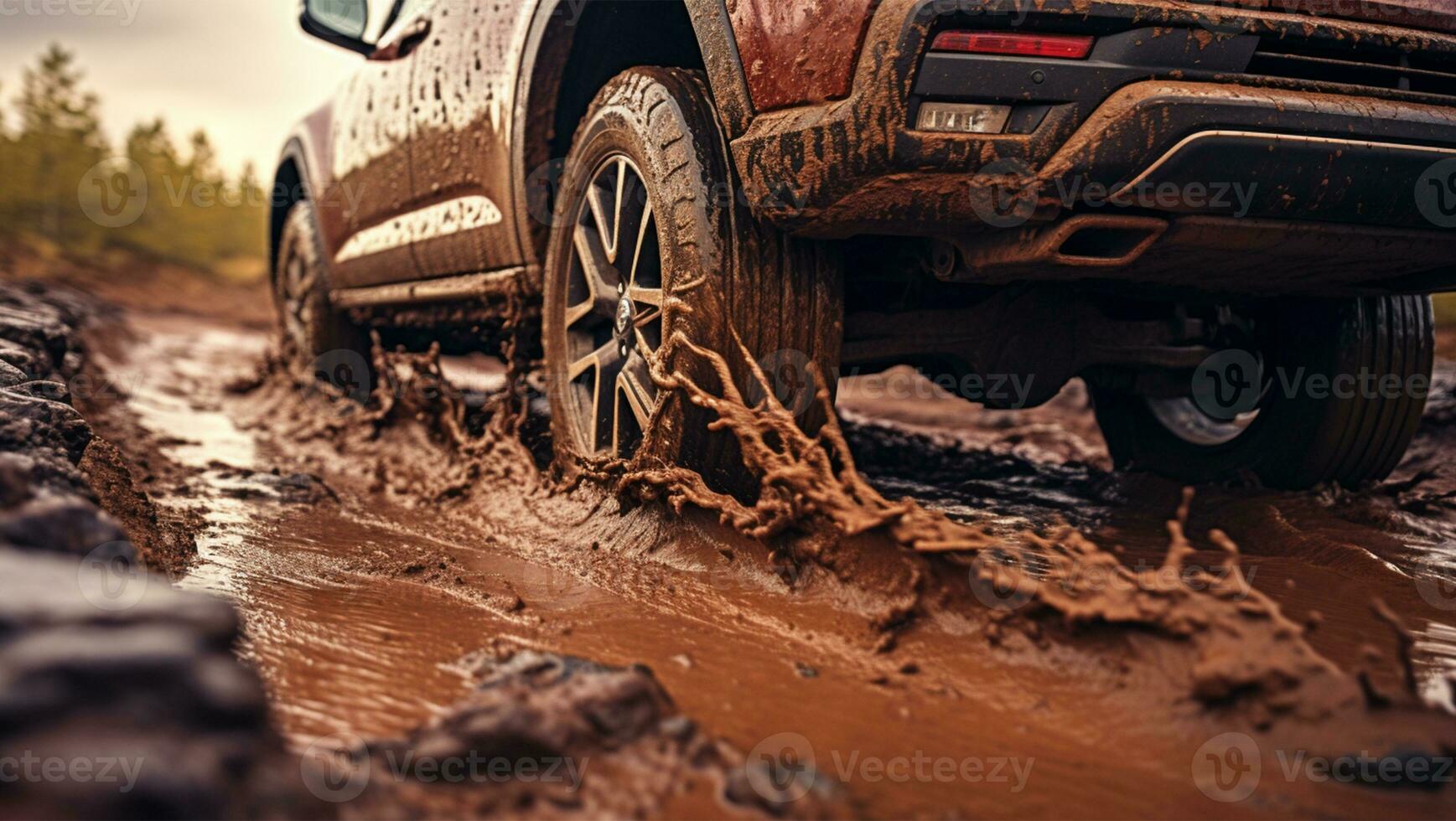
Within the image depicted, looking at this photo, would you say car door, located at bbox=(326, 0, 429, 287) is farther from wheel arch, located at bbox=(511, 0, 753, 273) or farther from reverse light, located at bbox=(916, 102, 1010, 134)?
reverse light, located at bbox=(916, 102, 1010, 134)

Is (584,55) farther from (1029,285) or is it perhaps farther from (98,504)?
(98,504)

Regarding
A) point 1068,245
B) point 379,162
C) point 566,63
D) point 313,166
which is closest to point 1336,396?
point 1068,245

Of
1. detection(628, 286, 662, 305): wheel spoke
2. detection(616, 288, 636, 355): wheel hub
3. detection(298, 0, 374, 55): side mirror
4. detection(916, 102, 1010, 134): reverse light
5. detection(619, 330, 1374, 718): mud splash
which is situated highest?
detection(298, 0, 374, 55): side mirror

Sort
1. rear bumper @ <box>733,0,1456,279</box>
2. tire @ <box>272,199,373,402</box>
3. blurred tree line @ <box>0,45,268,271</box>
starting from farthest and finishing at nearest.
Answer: blurred tree line @ <box>0,45,268,271</box> < tire @ <box>272,199,373,402</box> < rear bumper @ <box>733,0,1456,279</box>

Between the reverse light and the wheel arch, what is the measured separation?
0.88m

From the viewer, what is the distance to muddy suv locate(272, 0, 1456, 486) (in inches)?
65.0

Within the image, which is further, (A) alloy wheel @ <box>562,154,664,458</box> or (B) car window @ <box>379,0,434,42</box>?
(B) car window @ <box>379,0,434,42</box>

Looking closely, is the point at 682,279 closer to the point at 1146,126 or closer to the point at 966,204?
the point at 966,204

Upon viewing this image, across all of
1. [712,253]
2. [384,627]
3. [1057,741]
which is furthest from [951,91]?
[384,627]

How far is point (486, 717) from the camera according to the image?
4.00 feet

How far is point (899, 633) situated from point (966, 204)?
77cm

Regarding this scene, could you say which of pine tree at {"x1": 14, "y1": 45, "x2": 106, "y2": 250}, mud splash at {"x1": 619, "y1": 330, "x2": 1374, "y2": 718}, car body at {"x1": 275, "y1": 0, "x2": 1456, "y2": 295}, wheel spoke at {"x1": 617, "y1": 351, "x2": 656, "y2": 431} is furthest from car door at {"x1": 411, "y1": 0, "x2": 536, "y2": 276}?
pine tree at {"x1": 14, "y1": 45, "x2": 106, "y2": 250}

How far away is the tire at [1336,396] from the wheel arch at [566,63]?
188 cm

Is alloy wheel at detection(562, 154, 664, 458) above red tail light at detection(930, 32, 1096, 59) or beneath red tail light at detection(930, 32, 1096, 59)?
beneath
